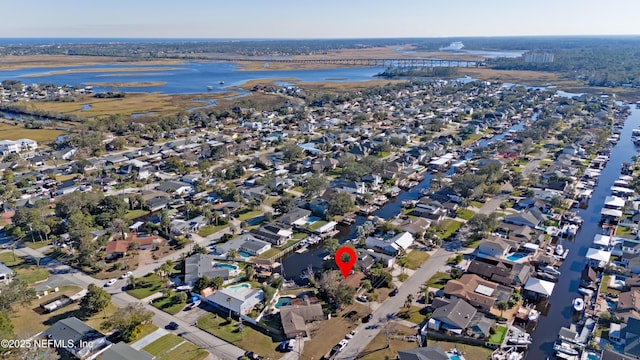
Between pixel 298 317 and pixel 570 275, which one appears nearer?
pixel 298 317

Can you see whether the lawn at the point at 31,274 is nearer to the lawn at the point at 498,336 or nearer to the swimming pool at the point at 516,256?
the lawn at the point at 498,336

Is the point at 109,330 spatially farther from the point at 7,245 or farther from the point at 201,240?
the point at 7,245

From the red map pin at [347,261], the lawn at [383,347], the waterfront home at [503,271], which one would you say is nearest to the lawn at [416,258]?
the waterfront home at [503,271]

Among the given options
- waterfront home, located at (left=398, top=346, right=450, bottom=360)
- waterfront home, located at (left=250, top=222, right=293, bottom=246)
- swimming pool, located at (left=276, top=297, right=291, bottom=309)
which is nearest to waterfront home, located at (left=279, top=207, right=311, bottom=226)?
waterfront home, located at (left=250, top=222, right=293, bottom=246)

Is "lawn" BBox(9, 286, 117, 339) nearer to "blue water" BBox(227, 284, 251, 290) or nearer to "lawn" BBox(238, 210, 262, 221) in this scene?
"blue water" BBox(227, 284, 251, 290)

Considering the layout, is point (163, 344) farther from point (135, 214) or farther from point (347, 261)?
point (135, 214)

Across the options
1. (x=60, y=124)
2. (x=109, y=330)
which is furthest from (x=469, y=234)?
(x=60, y=124)

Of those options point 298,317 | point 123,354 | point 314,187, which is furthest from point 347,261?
→ point 123,354
